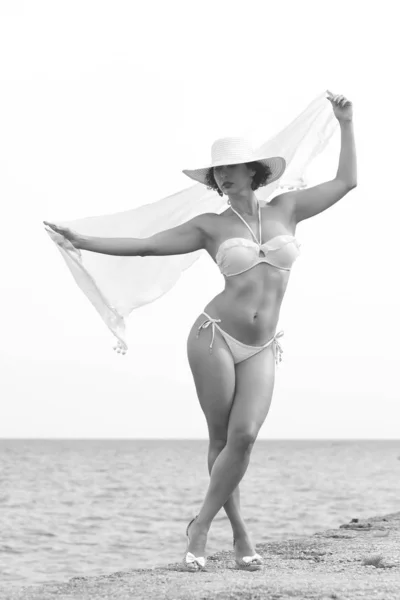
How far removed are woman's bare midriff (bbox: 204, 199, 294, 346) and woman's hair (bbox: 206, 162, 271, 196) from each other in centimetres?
45

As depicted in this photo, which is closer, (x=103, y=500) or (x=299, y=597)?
(x=299, y=597)

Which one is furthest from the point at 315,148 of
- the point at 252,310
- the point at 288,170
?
the point at 252,310

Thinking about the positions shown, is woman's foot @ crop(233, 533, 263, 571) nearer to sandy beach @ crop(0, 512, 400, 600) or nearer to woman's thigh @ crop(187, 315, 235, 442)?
sandy beach @ crop(0, 512, 400, 600)

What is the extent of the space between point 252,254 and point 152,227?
1.36 metres

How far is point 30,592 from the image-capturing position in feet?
16.8

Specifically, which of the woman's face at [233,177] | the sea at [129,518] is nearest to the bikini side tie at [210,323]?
the woman's face at [233,177]

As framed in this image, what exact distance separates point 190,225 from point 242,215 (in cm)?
33

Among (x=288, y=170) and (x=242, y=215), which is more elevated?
(x=288, y=170)

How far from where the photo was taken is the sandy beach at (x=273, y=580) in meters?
4.66

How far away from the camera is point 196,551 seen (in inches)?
228

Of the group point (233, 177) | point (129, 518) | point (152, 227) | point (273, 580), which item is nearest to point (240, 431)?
point (273, 580)

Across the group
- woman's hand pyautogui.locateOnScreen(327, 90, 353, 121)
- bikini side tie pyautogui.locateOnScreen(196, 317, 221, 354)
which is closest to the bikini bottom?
bikini side tie pyautogui.locateOnScreen(196, 317, 221, 354)

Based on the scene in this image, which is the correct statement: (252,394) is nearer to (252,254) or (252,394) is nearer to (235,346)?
(235,346)

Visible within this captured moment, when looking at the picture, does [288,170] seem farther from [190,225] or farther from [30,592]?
[30,592]
